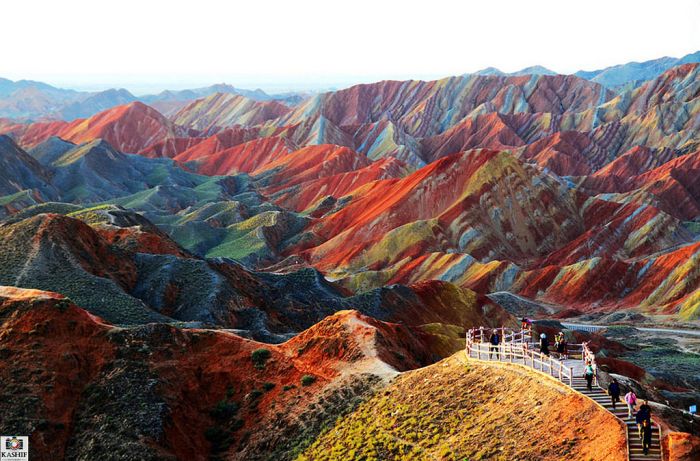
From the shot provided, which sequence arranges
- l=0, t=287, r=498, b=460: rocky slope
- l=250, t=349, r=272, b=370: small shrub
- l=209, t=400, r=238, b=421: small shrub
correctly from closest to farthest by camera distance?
1. l=0, t=287, r=498, b=460: rocky slope
2. l=209, t=400, r=238, b=421: small shrub
3. l=250, t=349, r=272, b=370: small shrub

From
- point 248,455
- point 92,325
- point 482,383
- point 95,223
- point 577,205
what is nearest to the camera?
point 482,383

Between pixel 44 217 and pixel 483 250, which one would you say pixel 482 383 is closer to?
pixel 44 217

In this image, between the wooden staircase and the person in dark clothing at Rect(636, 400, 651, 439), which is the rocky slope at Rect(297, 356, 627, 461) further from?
the person in dark clothing at Rect(636, 400, 651, 439)

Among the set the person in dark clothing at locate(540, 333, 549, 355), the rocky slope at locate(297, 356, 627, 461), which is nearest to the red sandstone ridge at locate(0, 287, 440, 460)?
the rocky slope at locate(297, 356, 627, 461)

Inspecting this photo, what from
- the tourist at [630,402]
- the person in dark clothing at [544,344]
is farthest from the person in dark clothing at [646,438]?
the person in dark clothing at [544,344]

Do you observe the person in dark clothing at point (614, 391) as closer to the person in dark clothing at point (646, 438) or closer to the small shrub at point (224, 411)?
the person in dark clothing at point (646, 438)

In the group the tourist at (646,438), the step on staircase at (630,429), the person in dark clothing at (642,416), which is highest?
the person in dark clothing at (642,416)

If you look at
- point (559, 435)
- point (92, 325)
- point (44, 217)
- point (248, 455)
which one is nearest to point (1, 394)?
point (92, 325)
